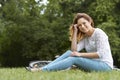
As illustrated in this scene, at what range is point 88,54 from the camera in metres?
7.22

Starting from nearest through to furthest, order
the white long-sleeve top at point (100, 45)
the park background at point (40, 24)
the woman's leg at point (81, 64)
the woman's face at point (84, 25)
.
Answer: the woman's leg at point (81, 64)
the white long-sleeve top at point (100, 45)
the woman's face at point (84, 25)
the park background at point (40, 24)

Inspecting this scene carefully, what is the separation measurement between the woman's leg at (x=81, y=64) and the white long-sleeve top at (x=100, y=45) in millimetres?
102

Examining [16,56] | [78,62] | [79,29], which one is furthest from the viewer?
[16,56]

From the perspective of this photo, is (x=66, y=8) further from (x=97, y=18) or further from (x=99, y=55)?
(x=99, y=55)

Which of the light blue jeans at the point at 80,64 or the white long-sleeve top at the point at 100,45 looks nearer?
the light blue jeans at the point at 80,64

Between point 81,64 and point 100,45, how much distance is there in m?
0.45

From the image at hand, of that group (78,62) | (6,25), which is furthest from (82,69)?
(6,25)

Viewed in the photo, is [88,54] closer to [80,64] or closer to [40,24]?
[80,64]

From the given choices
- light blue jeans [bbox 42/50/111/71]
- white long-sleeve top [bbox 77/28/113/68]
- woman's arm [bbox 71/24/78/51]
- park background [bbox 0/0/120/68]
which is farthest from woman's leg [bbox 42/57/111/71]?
park background [bbox 0/0/120/68]

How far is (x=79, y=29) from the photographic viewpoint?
765 cm

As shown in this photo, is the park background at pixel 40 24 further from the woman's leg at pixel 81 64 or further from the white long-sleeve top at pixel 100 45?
the woman's leg at pixel 81 64

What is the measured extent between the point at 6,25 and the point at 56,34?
372 centimetres

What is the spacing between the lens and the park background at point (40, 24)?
102 ft

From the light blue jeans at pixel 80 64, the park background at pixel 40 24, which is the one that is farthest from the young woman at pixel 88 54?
the park background at pixel 40 24
